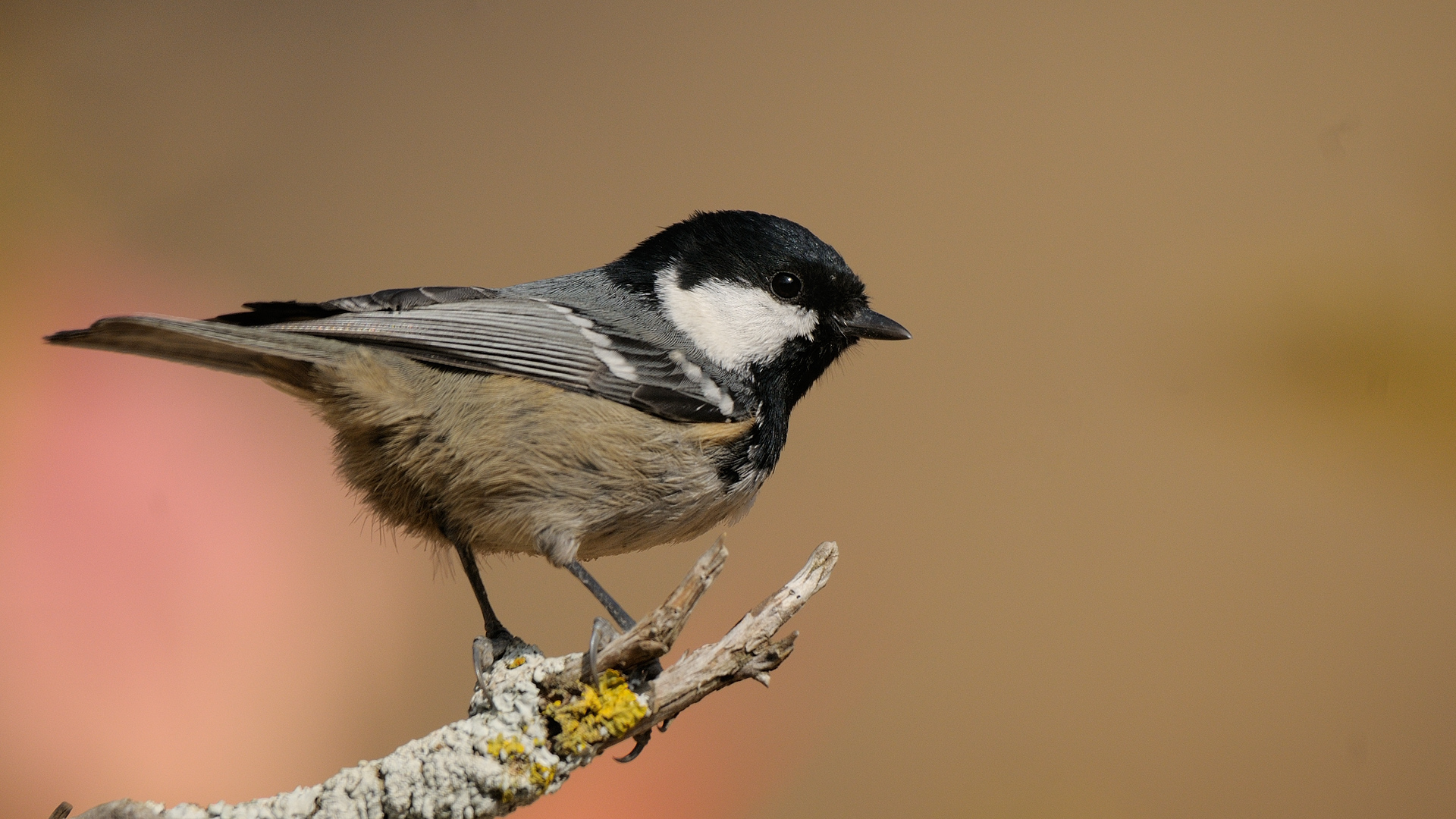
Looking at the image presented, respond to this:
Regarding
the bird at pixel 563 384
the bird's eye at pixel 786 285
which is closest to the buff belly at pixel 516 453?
the bird at pixel 563 384

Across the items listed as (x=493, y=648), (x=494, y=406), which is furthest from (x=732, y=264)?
(x=493, y=648)

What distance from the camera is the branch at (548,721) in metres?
0.90

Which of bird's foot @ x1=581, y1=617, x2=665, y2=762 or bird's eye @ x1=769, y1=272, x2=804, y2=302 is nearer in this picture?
bird's foot @ x1=581, y1=617, x2=665, y2=762

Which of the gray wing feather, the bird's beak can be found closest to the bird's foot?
the gray wing feather

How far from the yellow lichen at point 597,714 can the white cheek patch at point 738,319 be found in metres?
0.50

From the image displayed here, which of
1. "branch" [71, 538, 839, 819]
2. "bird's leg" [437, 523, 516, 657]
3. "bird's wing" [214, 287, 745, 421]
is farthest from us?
"bird's leg" [437, 523, 516, 657]

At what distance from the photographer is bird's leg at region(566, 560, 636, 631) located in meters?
1.12

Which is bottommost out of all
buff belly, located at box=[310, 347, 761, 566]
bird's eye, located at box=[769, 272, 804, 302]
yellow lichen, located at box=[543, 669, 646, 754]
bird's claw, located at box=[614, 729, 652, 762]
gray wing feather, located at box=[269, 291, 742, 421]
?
bird's claw, located at box=[614, 729, 652, 762]

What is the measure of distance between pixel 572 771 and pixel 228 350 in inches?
23.7

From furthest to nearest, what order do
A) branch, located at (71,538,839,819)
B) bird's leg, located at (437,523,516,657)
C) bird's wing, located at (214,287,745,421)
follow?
bird's leg, located at (437,523,516,657) < bird's wing, located at (214,287,745,421) < branch, located at (71,538,839,819)

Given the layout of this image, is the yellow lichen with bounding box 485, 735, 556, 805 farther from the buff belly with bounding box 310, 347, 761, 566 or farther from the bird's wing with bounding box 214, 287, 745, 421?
the bird's wing with bounding box 214, 287, 745, 421

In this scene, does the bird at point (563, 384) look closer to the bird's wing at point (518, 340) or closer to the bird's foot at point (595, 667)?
the bird's wing at point (518, 340)

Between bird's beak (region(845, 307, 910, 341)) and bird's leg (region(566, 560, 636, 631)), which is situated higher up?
bird's beak (region(845, 307, 910, 341))

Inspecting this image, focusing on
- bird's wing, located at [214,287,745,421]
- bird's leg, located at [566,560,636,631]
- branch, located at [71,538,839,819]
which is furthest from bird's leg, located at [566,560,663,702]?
bird's wing, located at [214,287,745,421]
